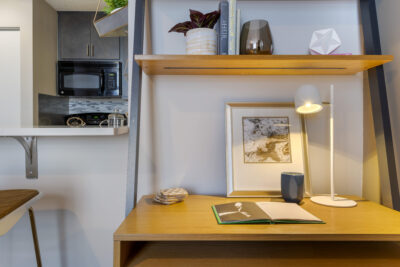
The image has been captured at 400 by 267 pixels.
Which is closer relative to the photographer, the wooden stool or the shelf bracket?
the wooden stool

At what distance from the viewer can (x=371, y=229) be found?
0.75m

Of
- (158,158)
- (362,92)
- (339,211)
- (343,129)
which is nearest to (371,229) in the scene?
(339,211)

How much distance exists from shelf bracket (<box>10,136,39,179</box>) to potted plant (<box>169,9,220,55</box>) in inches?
31.8

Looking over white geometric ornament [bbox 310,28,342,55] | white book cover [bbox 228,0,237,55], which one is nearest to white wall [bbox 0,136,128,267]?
white book cover [bbox 228,0,237,55]

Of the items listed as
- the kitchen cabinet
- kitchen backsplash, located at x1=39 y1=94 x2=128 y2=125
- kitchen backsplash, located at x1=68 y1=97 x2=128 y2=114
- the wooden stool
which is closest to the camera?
the wooden stool

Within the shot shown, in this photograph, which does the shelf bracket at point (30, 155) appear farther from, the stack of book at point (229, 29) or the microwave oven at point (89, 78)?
the microwave oven at point (89, 78)

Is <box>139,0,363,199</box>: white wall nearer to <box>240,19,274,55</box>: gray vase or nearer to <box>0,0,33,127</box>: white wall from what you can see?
<box>240,19,274,55</box>: gray vase

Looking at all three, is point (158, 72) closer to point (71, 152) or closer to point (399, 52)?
point (71, 152)

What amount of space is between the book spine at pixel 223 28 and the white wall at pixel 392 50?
2.19 feet

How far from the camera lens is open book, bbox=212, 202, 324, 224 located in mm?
794

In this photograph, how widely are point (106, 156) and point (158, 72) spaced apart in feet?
1.49

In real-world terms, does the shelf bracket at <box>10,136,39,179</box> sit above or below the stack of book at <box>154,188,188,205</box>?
above

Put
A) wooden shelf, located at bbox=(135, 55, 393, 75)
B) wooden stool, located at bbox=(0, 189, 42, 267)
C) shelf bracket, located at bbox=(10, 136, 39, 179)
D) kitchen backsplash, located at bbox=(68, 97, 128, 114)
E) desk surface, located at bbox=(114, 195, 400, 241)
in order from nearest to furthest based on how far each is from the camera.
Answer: desk surface, located at bbox=(114, 195, 400, 241) → wooden stool, located at bbox=(0, 189, 42, 267) → wooden shelf, located at bbox=(135, 55, 393, 75) → shelf bracket, located at bbox=(10, 136, 39, 179) → kitchen backsplash, located at bbox=(68, 97, 128, 114)

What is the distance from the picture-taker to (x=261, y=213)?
33.1 inches
